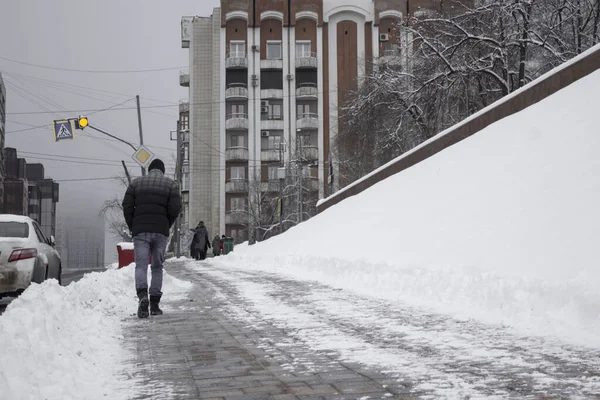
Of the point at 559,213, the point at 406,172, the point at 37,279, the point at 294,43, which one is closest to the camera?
the point at 559,213

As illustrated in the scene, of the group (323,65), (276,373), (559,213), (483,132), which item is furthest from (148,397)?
(323,65)

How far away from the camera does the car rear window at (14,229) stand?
1175 cm

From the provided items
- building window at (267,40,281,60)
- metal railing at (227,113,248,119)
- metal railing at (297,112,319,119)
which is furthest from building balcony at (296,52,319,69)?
metal railing at (227,113,248,119)

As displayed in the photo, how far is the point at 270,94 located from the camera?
68438mm

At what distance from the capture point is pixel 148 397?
4273 millimetres

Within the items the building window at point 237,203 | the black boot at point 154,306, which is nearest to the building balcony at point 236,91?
the building window at point 237,203

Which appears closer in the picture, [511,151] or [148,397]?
[148,397]

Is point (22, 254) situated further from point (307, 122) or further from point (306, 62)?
point (306, 62)

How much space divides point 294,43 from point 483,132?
5116cm

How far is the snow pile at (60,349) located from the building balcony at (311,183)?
57599 millimetres

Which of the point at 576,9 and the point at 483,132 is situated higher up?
the point at 576,9

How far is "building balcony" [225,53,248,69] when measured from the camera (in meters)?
67.3

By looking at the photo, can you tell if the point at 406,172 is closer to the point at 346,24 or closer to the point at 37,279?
the point at 37,279

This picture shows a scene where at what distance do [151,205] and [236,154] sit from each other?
5983cm
